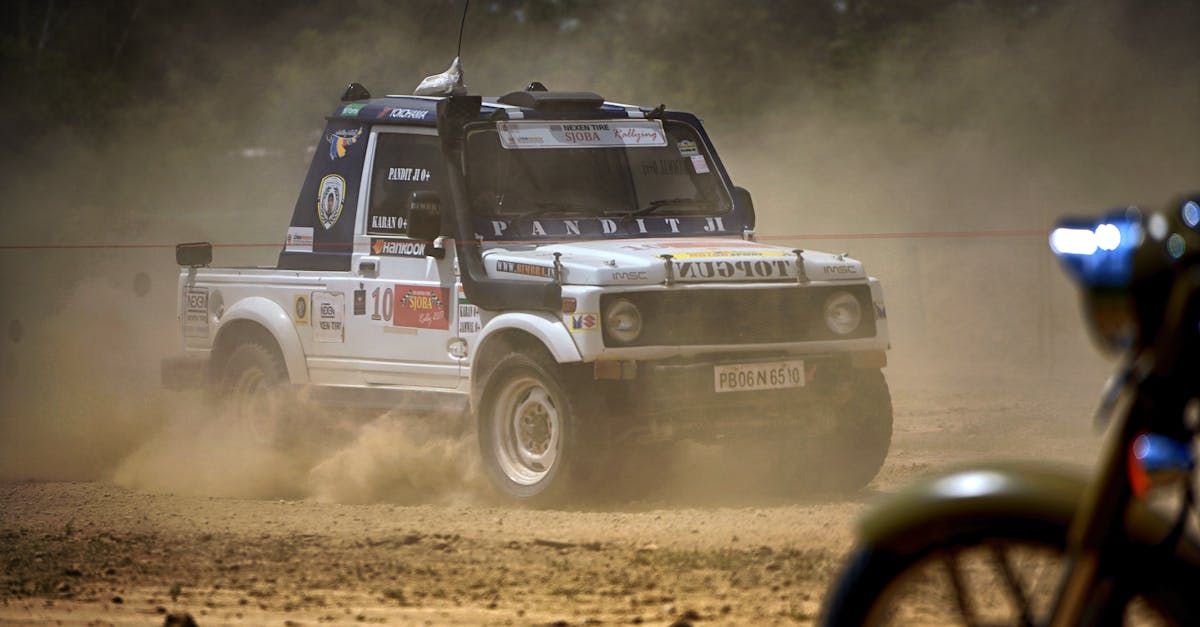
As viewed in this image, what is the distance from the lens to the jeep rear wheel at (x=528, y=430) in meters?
7.57

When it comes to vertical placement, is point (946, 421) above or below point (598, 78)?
A: below

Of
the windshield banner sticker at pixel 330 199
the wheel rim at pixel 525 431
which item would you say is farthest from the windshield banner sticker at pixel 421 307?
the windshield banner sticker at pixel 330 199

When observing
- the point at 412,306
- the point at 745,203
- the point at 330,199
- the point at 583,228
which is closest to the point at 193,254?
the point at 330,199

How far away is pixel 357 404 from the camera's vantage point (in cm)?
889

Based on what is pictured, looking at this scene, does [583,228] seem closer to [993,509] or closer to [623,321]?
[623,321]

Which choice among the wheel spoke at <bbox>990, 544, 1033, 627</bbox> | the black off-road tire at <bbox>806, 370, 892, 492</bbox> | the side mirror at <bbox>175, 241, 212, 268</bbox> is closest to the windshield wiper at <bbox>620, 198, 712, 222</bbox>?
the black off-road tire at <bbox>806, 370, 892, 492</bbox>

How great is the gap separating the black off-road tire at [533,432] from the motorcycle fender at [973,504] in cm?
468

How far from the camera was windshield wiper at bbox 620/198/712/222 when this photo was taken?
28.5ft

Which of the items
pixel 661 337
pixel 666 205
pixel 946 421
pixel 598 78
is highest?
pixel 598 78

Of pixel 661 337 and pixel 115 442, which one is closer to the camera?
pixel 661 337

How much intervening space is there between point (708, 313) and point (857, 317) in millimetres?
845

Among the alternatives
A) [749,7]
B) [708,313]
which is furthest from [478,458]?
[749,7]

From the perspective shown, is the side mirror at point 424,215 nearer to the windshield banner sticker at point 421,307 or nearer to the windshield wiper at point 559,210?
the windshield banner sticker at point 421,307

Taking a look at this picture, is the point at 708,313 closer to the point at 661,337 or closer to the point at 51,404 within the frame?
the point at 661,337
